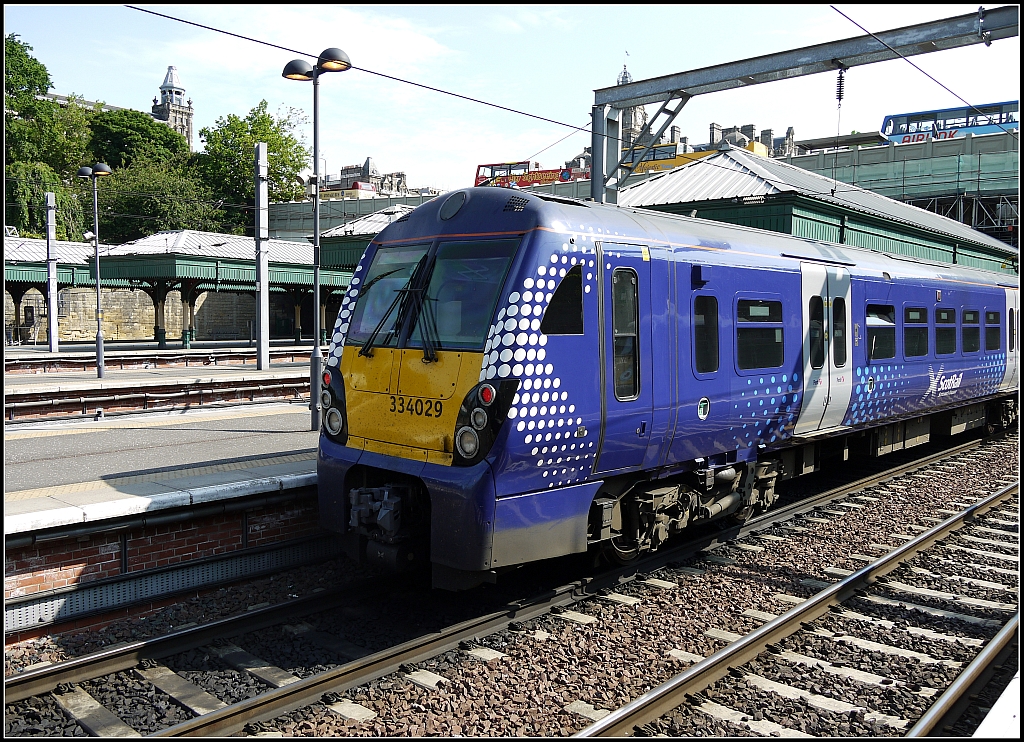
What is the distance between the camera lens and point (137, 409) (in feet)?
55.9

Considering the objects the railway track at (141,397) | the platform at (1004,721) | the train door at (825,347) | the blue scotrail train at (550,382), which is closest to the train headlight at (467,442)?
the blue scotrail train at (550,382)

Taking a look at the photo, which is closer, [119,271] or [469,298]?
[469,298]

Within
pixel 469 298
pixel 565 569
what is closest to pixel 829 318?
pixel 565 569

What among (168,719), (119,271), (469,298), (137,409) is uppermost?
(119,271)

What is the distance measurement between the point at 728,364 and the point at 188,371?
74.7 feet

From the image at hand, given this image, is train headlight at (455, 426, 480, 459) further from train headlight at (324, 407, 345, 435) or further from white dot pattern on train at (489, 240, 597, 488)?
train headlight at (324, 407, 345, 435)

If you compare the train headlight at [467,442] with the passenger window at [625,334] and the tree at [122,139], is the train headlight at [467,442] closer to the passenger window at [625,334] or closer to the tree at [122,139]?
the passenger window at [625,334]

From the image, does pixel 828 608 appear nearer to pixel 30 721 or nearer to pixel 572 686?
pixel 572 686

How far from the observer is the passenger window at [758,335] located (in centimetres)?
807

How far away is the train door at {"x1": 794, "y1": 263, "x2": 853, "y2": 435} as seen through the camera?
9.21 metres

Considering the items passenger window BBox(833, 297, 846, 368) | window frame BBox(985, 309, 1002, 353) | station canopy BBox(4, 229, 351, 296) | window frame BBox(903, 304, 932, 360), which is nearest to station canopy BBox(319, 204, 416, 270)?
station canopy BBox(4, 229, 351, 296)

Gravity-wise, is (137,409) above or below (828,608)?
above

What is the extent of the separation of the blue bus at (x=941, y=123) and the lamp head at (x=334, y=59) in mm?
64313

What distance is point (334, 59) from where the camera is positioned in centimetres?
1184
